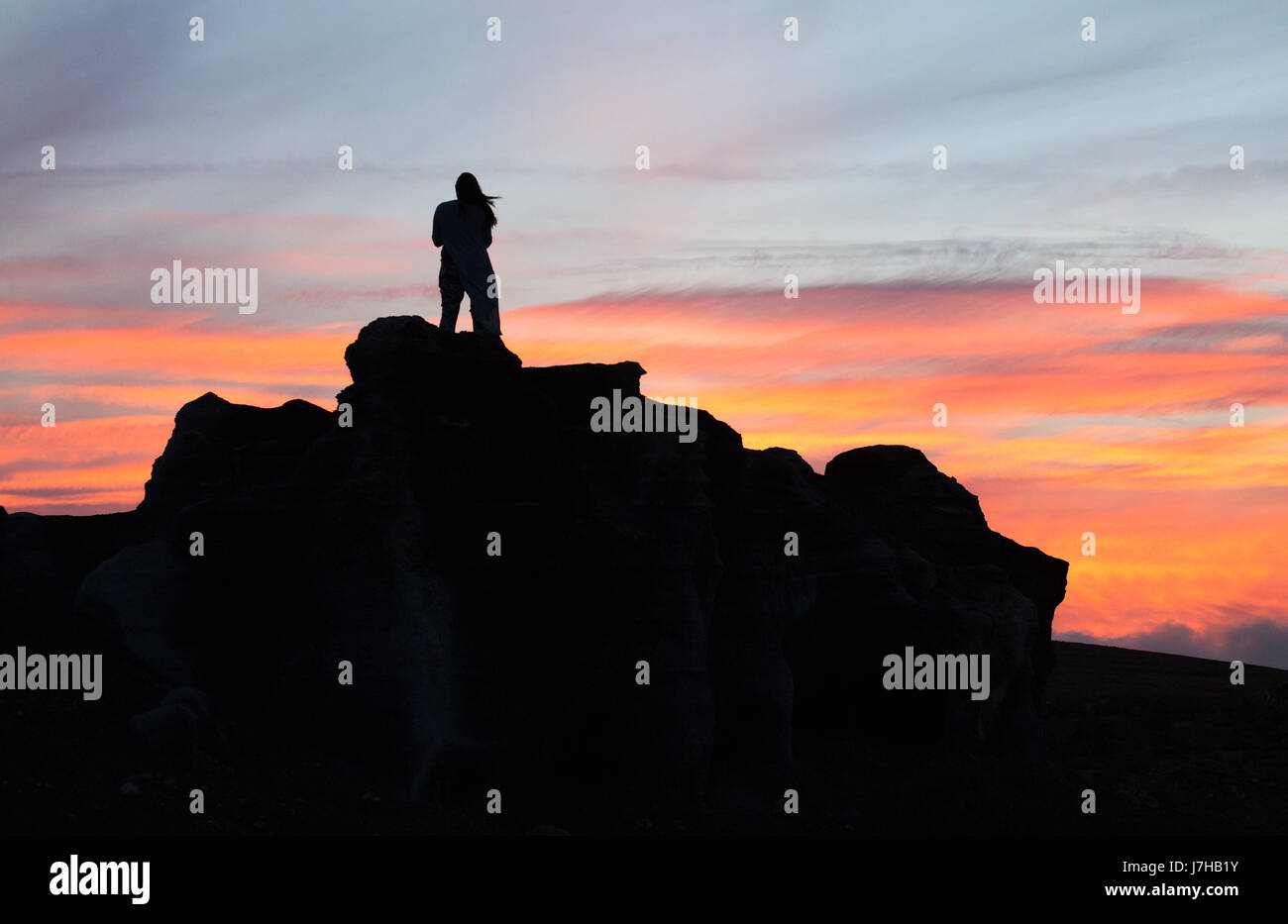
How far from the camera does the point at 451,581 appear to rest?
20672 mm

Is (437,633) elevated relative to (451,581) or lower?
lower

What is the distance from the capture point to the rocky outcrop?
66.7ft

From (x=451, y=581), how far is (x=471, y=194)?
6.19 metres

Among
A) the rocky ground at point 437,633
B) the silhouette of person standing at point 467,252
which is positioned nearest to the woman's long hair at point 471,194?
the silhouette of person standing at point 467,252

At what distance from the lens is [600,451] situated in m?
23.2

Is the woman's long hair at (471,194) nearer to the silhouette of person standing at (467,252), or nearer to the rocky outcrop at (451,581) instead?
the silhouette of person standing at (467,252)

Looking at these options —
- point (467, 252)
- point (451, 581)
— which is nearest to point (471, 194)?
point (467, 252)

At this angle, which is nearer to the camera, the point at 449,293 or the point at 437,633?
the point at 437,633

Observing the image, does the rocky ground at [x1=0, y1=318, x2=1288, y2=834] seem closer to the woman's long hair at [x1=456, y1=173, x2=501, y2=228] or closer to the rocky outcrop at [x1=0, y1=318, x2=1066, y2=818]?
the rocky outcrop at [x1=0, y1=318, x2=1066, y2=818]

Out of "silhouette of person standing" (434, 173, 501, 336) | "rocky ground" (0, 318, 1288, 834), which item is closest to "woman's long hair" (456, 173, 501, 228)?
"silhouette of person standing" (434, 173, 501, 336)

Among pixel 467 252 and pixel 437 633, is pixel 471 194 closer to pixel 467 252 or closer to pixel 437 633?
pixel 467 252

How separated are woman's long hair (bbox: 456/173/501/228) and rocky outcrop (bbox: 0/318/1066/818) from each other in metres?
2.29

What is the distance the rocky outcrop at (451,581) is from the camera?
66.7 ft
